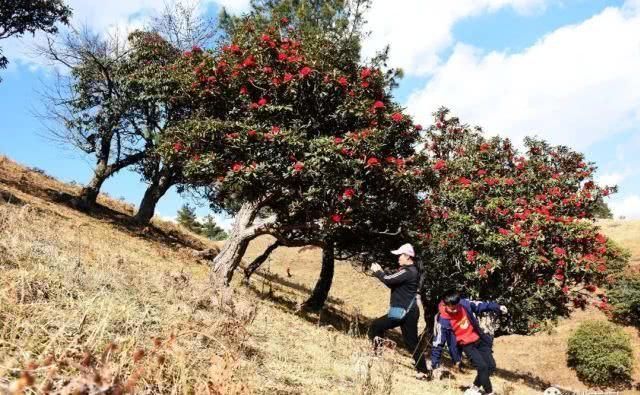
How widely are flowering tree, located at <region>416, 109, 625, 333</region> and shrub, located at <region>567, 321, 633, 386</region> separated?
32.6 feet

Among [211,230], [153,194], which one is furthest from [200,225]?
[153,194]

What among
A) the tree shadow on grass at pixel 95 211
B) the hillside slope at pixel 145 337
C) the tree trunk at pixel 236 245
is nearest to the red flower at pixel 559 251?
the hillside slope at pixel 145 337

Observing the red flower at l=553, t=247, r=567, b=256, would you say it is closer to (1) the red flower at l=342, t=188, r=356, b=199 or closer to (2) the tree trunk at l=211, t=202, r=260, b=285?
(1) the red flower at l=342, t=188, r=356, b=199

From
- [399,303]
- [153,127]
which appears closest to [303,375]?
[399,303]

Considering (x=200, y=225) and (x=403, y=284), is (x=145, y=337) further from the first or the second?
(x=200, y=225)

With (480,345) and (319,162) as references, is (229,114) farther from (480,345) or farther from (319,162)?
(480,345)

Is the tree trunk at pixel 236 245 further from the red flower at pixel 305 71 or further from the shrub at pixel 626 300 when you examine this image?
the shrub at pixel 626 300

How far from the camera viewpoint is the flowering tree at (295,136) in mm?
10141

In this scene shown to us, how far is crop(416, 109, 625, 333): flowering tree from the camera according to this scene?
13.0 meters

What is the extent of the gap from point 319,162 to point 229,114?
8.50 ft

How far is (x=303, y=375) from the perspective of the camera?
5.59m

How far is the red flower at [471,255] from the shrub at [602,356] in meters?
14.0

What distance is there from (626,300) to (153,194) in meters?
25.2

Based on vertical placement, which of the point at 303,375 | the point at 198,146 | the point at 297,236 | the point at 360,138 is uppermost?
the point at 360,138
